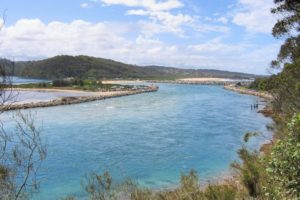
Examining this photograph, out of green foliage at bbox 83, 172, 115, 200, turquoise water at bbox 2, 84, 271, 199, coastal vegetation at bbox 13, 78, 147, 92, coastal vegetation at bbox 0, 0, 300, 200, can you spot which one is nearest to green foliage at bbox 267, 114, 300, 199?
coastal vegetation at bbox 0, 0, 300, 200

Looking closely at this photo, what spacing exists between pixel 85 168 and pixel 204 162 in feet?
28.4

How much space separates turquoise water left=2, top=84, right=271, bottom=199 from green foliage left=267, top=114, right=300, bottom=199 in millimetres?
12339

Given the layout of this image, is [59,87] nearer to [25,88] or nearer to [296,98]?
[25,88]

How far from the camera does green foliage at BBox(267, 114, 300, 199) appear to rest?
23.5ft

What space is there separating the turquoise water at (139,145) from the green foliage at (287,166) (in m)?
12.3

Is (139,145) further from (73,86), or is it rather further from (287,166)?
(73,86)

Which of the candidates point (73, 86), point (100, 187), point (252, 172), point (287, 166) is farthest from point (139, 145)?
point (73, 86)

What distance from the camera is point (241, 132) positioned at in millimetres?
43656

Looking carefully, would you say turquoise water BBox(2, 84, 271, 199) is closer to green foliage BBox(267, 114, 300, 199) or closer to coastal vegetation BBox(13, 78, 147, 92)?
green foliage BBox(267, 114, 300, 199)

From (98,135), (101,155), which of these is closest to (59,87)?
(98,135)

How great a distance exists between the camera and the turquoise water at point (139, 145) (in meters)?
26.0

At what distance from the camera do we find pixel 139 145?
35.5 metres

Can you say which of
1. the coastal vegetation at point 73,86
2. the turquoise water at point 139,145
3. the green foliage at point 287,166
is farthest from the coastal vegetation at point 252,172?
the coastal vegetation at point 73,86

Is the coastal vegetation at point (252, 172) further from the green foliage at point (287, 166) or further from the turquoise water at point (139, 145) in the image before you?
the turquoise water at point (139, 145)
